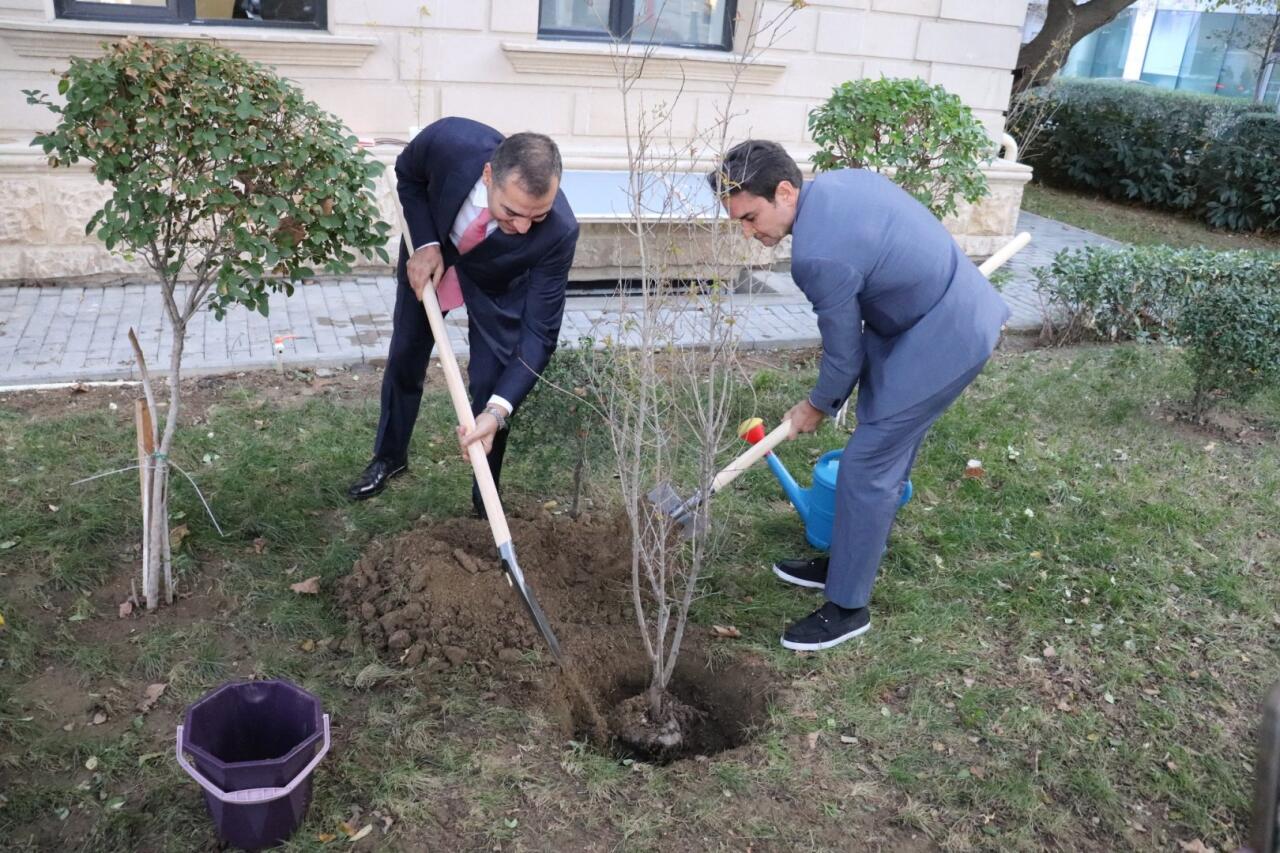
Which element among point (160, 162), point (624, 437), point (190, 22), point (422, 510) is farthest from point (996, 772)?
point (190, 22)

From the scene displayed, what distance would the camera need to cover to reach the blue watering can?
4.23 metres

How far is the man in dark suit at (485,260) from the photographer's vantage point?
3.68 meters

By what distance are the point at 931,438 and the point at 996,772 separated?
2529 millimetres

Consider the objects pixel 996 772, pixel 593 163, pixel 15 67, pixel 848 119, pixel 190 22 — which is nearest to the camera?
pixel 996 772

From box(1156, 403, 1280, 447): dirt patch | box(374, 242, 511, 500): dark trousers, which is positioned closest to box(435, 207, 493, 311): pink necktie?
box(374, 242, 511, 500): dark trousers

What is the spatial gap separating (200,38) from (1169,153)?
A: 462 inches

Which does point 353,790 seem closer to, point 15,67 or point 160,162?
point 160,162

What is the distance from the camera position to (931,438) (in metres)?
5.50

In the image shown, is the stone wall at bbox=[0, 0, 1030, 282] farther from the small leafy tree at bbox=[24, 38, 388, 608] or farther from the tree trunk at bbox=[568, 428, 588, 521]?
the small leafy tree at bbox=[24, 38, 388, 608]

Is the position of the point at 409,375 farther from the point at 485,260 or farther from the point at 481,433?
the point at 481,433

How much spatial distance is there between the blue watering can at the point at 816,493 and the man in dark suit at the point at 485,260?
0.95 m

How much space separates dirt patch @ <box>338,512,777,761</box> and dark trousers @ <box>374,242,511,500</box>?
0.50 m

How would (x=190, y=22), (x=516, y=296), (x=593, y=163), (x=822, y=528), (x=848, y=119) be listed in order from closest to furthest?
1. (x=516, y=296)
2. (x=822, y=528)
3. (x=848, y=119)
4. (x=190, y=22)
5. (x=593, y=163)

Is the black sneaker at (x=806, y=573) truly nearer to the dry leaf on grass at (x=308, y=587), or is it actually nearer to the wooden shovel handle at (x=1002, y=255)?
the wooden shovel handle at (x=1002, y=255)
